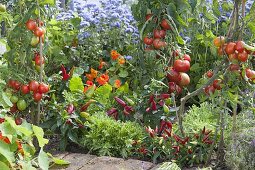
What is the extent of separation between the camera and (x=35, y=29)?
3.66 meters

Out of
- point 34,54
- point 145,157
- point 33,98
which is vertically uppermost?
point 34,54

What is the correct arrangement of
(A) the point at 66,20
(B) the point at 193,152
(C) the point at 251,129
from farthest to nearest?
(A) the point at 66,20
(B) the point at 193,152
(C) the point at 251,129

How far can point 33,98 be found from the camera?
152 inches

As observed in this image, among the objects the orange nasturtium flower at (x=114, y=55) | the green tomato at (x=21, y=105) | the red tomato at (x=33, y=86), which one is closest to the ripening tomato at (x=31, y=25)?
the red tomato at (x=33, y=86)

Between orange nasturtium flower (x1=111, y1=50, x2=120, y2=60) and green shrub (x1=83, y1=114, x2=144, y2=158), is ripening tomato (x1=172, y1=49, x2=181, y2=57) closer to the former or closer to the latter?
green shrub (x1=83, y1=114, x2=144, y2=158)

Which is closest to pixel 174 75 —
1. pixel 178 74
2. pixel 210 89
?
pixel 178 74

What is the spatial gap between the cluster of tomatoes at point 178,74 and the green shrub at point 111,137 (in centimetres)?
41

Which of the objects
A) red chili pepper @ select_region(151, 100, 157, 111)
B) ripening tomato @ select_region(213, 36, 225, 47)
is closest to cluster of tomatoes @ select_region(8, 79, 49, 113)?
red chili pepper @ select_region(151, 100, 157, 111)

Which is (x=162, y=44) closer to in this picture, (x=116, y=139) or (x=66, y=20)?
(x=116, y=139)

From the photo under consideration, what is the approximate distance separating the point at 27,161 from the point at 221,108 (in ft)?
4.26

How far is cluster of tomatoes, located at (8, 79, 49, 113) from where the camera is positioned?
3762 millimetres

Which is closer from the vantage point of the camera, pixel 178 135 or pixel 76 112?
pixel 178 135

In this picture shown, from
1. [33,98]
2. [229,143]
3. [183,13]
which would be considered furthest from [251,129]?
[33,98]

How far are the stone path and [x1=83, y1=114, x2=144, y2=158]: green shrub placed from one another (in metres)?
0.08
